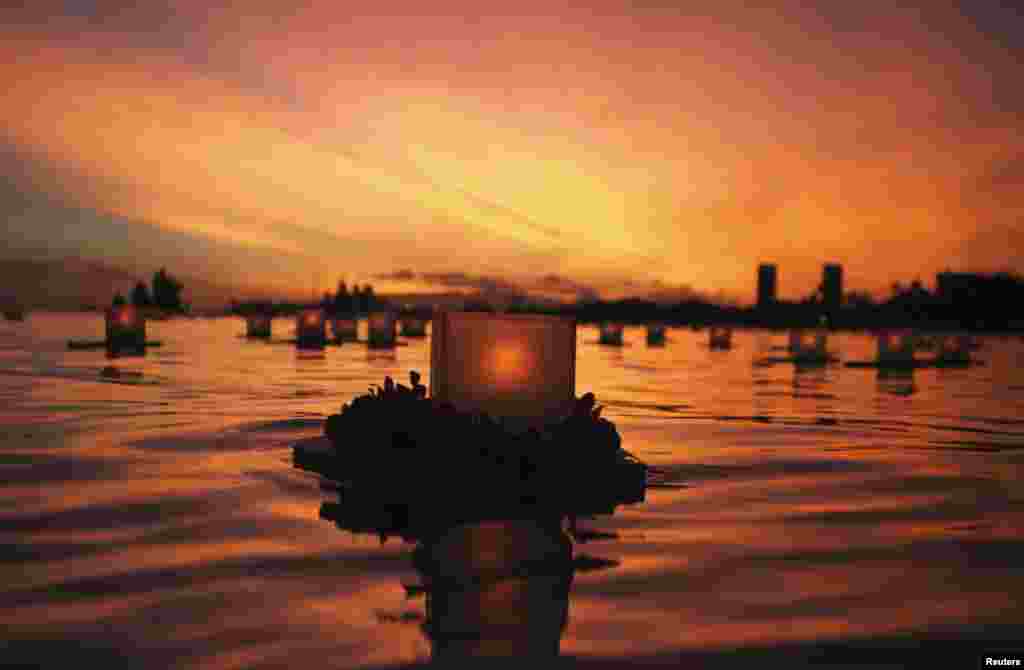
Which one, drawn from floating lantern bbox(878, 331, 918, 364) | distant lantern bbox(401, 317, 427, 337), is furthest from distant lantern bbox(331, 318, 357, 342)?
floating lantern bbox(878, 331, 918, 364)

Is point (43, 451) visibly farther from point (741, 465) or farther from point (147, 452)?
point (741, 465)

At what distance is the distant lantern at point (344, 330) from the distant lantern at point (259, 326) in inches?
262

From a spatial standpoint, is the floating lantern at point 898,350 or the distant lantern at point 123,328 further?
the floating lantern at point 898,350

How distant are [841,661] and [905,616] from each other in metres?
1.15

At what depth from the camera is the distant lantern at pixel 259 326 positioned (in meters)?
63.5

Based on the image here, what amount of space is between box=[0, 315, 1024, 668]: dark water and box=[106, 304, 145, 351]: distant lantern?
26.4 m

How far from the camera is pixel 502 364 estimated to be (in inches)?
428

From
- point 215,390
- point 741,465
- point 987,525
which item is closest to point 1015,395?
point 741,465

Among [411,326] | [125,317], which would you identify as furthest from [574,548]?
[411,326]

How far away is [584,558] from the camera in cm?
748

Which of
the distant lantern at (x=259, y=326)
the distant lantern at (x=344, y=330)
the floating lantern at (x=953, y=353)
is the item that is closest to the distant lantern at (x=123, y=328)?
the distant lantern at (x=344, y=330)

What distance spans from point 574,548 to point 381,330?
141 ft

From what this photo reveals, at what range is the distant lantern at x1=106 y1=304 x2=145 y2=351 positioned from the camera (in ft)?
140

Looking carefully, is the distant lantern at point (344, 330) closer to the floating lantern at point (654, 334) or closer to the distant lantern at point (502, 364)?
the floating lantern at point (654, 334)
